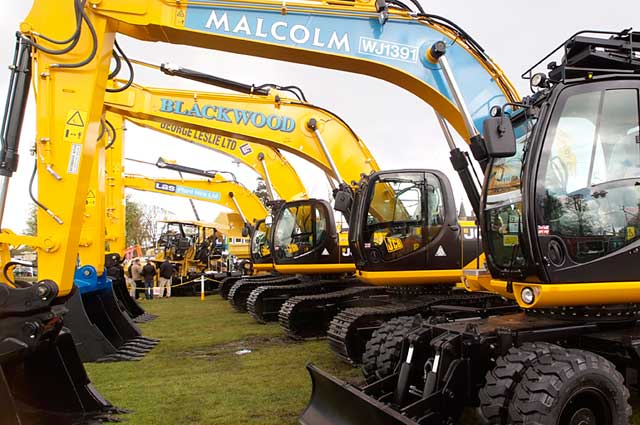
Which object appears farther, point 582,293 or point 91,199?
point 91,199

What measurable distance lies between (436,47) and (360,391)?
3.56m

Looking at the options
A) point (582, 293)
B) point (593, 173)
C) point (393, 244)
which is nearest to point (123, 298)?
point (393, 244)

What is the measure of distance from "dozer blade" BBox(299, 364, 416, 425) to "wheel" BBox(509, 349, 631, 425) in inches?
29.9

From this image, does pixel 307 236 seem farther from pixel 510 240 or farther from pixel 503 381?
pixel 503 381

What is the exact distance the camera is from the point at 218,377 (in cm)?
662

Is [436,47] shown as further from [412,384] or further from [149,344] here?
[149,344]

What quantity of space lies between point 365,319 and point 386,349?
2004mm

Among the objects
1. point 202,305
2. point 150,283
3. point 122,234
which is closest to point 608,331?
point 122,234

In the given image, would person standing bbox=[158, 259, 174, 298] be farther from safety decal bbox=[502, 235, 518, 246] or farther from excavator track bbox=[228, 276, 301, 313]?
safety decal bbox=[502, 235, 518, 246]

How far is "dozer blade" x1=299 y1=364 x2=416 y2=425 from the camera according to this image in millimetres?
3715

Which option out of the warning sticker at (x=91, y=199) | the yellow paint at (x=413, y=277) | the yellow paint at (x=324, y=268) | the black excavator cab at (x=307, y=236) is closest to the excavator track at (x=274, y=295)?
the yellow paint at (x=324, y=268)

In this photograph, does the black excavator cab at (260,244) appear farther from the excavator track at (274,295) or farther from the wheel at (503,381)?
the wheel at (503,381)

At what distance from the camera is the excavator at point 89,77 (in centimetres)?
452

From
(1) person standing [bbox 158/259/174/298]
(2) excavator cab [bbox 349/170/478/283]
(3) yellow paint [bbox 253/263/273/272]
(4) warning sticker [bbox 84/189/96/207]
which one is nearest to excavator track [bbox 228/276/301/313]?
(3) yellow paint [bbox 253/263/273/272]
